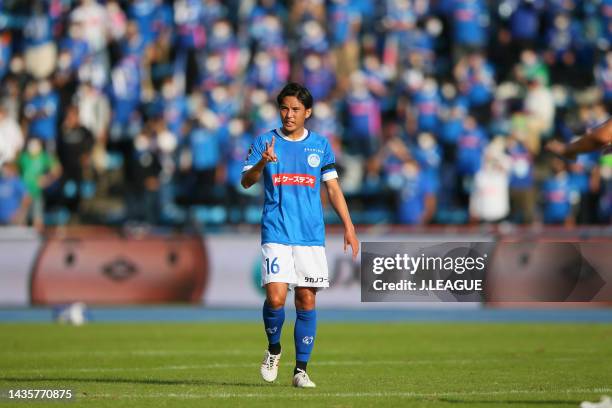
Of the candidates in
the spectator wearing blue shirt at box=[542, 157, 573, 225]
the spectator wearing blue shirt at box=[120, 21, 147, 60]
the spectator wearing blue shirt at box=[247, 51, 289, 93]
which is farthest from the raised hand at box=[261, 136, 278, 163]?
the spectator wearing blue shirt at box=[120, 21, 147, 60]

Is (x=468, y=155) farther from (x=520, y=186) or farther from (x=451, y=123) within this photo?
(x=520, y=186)

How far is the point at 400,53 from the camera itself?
A: 2778cm

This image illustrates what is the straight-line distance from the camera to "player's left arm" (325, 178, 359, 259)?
33.5ft

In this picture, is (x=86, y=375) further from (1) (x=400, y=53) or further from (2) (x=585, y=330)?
(1) (x=400, y=53)

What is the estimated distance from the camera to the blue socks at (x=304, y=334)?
10.4 meters

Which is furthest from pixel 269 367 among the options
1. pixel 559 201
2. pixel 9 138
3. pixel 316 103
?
pixel 9 138

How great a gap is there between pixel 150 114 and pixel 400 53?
5719 millimetres

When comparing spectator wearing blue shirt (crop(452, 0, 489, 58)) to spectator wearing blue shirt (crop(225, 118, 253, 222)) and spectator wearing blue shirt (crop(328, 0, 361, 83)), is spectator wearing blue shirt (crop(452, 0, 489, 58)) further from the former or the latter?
spectator wearing blue shirt (crop(225, 118, 253, 222))

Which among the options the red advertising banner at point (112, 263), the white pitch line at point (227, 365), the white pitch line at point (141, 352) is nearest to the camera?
the white pitch line at point (227, 365)

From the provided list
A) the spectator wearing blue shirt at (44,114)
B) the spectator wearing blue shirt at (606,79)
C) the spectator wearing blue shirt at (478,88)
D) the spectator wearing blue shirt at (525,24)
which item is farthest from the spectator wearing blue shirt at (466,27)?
the spectator wearing blue shirt at (44,114)

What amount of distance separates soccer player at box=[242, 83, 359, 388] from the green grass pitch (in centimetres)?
53

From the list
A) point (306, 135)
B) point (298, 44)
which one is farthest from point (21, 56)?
point (306, 135)

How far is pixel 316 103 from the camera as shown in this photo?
84.3 ft

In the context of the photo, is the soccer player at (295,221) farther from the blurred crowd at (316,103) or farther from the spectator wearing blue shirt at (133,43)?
the spectator wearing blue shirt at (133,43)
